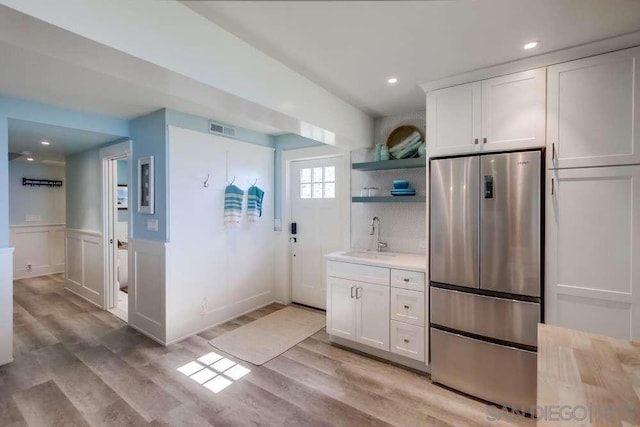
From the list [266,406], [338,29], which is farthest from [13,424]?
[338,29]

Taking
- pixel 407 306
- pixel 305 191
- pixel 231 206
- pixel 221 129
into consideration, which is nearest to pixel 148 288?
pixel 231 206

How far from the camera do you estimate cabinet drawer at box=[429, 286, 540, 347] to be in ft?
6.44

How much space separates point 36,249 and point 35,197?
1.04 m

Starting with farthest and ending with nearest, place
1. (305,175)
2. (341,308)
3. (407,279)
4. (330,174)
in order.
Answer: (305,175) → (330,174) → (341,308) → (407,279)

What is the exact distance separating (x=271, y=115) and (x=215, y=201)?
1754 mm

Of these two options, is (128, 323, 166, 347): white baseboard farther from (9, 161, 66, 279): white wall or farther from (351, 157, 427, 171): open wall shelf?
(9, 161, 66, 279): white wall

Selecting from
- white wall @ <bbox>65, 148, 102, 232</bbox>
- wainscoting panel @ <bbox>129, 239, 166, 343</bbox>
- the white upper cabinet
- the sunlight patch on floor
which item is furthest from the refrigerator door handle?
white wall @ <bbox>65, 148, 102, 232</bbox>

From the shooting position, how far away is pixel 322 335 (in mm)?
3186

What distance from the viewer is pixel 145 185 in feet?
10.4

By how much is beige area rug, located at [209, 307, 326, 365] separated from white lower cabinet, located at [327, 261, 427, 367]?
511 mm

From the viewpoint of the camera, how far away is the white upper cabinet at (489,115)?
6.43 ft

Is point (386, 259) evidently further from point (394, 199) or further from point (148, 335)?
point (148, 335)

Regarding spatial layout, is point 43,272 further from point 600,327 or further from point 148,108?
point 600,327

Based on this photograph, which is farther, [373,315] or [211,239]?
[211,239]
